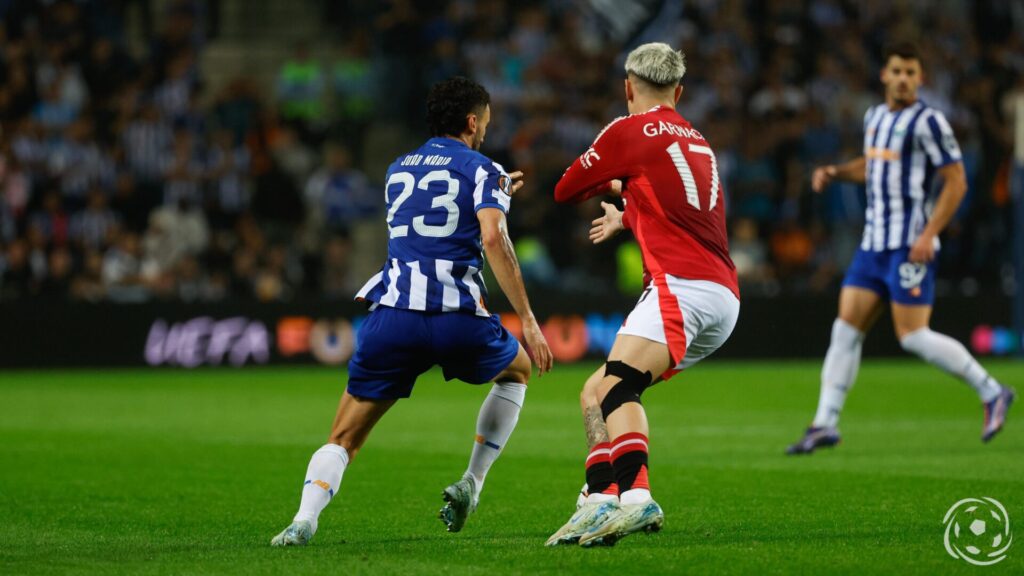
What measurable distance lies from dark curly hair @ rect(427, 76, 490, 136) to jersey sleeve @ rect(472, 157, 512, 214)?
266 mm

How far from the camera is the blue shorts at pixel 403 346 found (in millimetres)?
6906

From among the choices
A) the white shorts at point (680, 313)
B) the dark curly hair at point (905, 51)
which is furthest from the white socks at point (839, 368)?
the white shorts at point (680, 313)

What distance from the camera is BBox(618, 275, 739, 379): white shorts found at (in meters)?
6.75

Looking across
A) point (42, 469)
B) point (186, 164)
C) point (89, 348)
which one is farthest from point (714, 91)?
point (42, 469)

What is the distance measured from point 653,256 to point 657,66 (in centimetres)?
82

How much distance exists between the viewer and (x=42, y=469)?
10000 mm

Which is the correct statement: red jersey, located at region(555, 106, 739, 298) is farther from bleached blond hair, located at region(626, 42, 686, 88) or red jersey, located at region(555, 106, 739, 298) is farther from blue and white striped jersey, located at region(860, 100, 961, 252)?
blue and white striped jersey, located at region(860, 100, 961, 252)

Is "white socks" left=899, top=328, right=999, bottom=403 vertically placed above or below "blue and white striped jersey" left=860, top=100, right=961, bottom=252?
below

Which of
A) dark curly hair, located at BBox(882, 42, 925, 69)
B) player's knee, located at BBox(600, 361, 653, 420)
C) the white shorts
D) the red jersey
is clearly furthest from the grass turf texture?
dark curly hair, located at BBox(882, 42, 925, 69)

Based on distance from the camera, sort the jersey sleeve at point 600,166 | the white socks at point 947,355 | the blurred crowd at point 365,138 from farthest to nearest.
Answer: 1. the blurred crowd at point 365,138
2. the white socks at point 947,355
3. the jersey sleeve at point 600,166

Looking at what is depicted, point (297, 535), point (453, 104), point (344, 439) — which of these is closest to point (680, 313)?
point (453, 104)

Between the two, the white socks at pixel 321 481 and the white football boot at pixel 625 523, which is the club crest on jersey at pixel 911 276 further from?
the white socks at pixel 321 481

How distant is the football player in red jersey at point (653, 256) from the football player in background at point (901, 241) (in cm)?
383

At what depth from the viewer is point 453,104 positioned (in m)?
7.17
